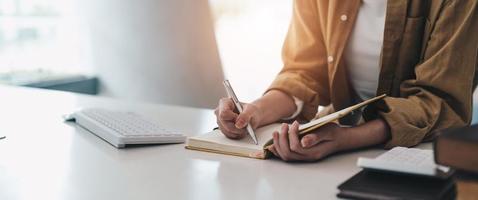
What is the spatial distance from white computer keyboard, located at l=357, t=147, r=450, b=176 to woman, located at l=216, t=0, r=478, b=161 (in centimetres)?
18

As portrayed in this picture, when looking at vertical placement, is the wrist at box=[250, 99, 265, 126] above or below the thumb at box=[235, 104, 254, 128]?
below

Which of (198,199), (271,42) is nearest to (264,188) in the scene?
(198,199)

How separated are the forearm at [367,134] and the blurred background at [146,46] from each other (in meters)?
1.08

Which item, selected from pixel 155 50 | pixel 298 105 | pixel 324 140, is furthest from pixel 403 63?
pixel 155 50

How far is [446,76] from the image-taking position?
1.23 m

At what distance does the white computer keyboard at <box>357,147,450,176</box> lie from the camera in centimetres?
79

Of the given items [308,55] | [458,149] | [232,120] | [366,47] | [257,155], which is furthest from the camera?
[308,55]

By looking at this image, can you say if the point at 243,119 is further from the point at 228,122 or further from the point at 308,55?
the point at 308,55

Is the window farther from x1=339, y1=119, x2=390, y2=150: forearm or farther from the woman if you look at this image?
x1=339, y1=119, x2=390, y2=150: forearm

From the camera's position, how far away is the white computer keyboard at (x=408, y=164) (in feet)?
2.59

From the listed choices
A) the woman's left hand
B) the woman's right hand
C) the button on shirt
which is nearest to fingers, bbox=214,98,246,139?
the woman's right hand

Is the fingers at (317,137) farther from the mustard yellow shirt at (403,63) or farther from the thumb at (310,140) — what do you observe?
the mustard yellow shirt at (403,63)

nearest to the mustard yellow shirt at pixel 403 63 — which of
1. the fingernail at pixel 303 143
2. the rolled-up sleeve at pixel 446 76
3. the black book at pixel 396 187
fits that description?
the rolled-up sleeve at pixel 446 76

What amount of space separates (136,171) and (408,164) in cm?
41
